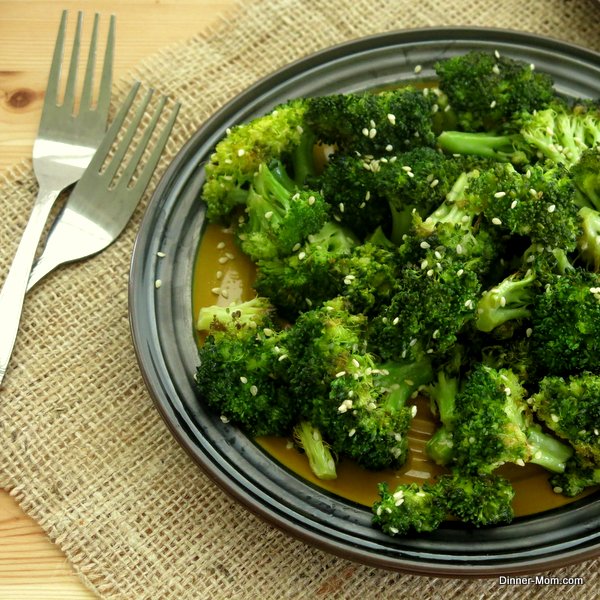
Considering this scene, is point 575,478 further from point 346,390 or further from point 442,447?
point 346,390

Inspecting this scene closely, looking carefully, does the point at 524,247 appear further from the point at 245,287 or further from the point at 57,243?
the point at 57,243

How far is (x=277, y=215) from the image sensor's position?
2818mm

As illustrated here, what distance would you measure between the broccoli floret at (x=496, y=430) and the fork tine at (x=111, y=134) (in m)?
1.76

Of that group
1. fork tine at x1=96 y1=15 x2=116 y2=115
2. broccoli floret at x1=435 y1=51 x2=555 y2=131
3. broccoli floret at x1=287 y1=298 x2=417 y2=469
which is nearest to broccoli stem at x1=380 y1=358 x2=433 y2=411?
broccoli floret at x1=287 y1=298 x2=417 y2=469

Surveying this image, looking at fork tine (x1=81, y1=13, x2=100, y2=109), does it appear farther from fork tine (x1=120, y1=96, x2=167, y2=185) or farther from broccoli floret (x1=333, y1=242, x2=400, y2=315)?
broccoli floret (x1=333, y1=242, x2=400, y2=315)

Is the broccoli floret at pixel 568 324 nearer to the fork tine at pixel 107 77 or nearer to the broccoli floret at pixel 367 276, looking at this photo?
the broccoli floret at pixel 367 276

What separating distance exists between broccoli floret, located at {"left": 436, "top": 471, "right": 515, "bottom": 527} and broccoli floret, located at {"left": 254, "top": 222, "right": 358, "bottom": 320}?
2.46ft

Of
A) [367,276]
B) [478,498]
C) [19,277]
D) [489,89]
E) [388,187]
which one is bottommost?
[19,277]

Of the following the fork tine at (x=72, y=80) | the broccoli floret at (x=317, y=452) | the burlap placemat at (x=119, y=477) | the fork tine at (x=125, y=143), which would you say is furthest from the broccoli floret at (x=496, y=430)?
the fork tine at (x=72, y=80)

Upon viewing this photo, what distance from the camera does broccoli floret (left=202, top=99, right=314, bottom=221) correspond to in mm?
2887

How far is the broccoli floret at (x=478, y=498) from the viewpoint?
2385 millimetres

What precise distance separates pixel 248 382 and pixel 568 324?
3.38 feet

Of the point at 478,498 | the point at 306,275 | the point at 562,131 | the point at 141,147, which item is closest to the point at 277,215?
the point at 306,275

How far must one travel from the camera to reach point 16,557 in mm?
2811
